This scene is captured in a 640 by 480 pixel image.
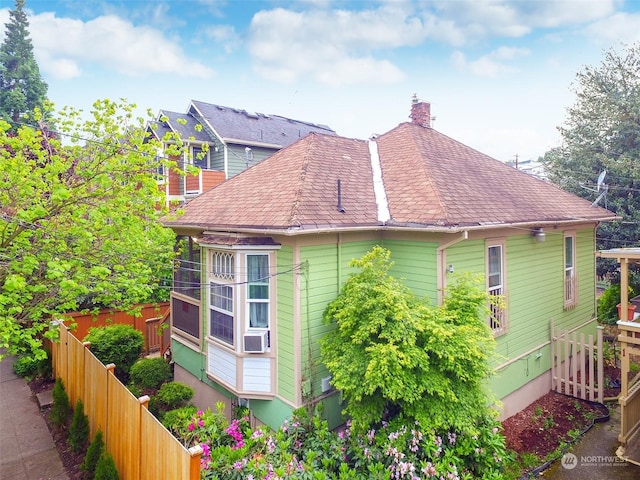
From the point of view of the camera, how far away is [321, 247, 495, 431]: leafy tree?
18.6 feet

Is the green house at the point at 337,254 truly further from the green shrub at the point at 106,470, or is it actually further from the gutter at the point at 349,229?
the green shrub at the point at 106,470

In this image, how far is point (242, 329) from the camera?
24.1 ft

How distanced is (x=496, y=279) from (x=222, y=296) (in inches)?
245

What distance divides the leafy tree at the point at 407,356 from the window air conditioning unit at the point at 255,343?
4.36 ft

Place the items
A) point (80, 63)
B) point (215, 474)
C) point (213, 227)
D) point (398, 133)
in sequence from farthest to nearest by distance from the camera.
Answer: point (398, 133) < point (80, 63) < point (213, 227) < point (215, 474)

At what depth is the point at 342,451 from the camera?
6.04 metres

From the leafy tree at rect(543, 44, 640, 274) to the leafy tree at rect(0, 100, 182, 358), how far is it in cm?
1591

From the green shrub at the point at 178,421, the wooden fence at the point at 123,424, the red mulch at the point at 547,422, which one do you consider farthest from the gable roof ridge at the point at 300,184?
the red mulch at the point at 547,422

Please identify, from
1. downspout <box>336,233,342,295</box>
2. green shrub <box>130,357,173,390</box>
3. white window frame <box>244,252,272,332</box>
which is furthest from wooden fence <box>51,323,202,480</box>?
downspout <box>336,233,342,295</box>

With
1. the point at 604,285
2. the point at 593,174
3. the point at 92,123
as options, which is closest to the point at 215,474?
the point at 92,123

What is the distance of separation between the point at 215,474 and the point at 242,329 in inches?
106

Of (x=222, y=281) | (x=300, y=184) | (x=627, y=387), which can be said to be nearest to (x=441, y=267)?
(x=300, y=184)

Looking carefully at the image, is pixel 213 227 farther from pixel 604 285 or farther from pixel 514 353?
pixel 604 285

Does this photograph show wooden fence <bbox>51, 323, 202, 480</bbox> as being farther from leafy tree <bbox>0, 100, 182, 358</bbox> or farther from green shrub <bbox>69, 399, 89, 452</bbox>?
leafy tree <bbox>0, 100, 182, 358</bbox>
